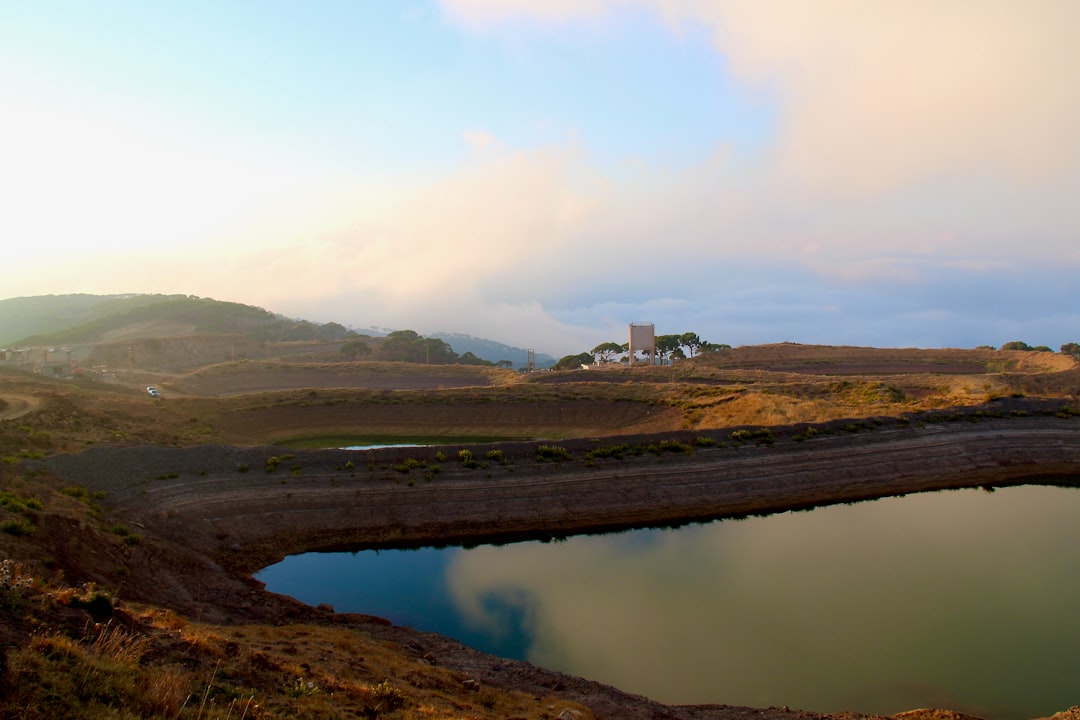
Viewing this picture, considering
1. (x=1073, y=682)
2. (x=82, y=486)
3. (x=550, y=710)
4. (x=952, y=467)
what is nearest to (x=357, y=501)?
(x=82, y=486)

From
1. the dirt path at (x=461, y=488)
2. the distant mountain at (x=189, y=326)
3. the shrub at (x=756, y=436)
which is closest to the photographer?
the dirt path at (x=461, y=488)

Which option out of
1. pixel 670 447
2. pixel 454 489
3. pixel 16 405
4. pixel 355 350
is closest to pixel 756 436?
pixel 670 447

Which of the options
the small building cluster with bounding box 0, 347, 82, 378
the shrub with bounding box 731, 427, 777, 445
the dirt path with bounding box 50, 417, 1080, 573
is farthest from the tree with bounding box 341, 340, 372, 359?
the shrub with bounding box 731, 427, 777, 445

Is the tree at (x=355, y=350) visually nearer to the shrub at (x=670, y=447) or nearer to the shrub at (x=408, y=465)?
the shrub at (x=408, y=465)

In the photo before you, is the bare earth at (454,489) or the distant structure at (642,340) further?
the distant structure at (642,340)

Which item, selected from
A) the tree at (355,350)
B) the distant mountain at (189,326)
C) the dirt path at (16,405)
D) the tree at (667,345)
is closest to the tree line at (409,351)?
the tree at (355,350)

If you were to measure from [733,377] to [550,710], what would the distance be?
6783 centimetres

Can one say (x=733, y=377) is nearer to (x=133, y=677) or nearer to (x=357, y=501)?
(x=357, y=501)

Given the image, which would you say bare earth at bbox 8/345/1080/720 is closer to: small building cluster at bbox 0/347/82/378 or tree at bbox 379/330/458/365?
small building cluster at bbox 0/347/82/378

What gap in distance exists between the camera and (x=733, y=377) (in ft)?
244

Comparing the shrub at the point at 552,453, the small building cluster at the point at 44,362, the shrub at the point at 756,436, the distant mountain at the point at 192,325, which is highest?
the distant mountain at the point at 192,325

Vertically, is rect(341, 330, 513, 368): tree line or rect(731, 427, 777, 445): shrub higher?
rect(341, 330, 513, 368): tree line

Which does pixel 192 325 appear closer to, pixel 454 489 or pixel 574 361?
pixel 574 361

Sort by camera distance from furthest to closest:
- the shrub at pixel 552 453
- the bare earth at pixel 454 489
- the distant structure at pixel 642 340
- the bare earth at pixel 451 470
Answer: the distant structure at pixel 642 340 < the shrub at pixel 552 453 < the bare earth at pixel 454 489 < the bare earth at pixel 451 470
